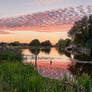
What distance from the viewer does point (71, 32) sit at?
5200 cm

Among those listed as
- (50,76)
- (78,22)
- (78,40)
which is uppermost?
(78,22)

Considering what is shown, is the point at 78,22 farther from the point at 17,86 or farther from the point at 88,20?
the point at 17,86

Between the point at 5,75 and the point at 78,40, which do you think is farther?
the point at 78,40

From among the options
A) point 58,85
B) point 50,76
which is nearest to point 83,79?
point 58,85

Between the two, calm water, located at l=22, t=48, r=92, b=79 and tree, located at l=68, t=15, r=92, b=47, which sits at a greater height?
tree, located at l=68, t=15, r=92, b=47

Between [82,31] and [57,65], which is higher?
[82,31]

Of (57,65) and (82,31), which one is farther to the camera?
(82,31)

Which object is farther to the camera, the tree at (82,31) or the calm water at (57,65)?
the tree at (82,31)

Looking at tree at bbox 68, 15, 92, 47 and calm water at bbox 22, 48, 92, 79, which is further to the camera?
tree at bbox 68, 15, 92, 47

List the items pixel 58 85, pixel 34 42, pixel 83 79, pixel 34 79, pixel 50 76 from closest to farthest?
pixel 58 85 < pixel 34 79 < pixel 83 79 < pixel 50 76 < pixel 34 42

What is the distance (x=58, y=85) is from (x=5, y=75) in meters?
3.12

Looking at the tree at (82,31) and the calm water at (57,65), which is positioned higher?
the tree at (82,31)

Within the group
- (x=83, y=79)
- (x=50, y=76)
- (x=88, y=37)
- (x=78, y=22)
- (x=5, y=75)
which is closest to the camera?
(x=83, y=79)

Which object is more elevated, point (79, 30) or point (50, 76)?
point (79, 30)
